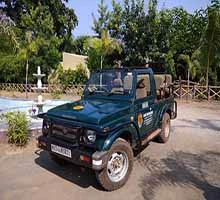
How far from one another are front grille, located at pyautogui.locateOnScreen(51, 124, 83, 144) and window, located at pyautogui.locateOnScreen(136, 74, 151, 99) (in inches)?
60.0

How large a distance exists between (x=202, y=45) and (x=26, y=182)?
14149 mm

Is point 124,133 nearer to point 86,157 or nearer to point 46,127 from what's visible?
point 86,157

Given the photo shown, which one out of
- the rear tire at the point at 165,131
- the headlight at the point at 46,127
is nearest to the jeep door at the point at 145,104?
the rear tire at the point at 165,131

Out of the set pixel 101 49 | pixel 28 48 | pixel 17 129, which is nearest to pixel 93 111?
pixel 17 129

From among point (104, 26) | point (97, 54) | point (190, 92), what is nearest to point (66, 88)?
point (97, 54)

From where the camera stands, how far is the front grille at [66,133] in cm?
417

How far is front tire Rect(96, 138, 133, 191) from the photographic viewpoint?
416 cm

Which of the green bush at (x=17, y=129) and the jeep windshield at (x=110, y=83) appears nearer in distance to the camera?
the jeep windshield at (x=110, y=83)

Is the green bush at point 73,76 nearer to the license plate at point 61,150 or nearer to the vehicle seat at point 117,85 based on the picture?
the vehicle seat at point 117,85

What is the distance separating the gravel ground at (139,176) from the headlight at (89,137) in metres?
0.86

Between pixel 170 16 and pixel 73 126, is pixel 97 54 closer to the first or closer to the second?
pixel 170 16

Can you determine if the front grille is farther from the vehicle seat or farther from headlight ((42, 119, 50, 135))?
the vehicle seat

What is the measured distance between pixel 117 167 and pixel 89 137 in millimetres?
804

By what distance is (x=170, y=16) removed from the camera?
20344mm
